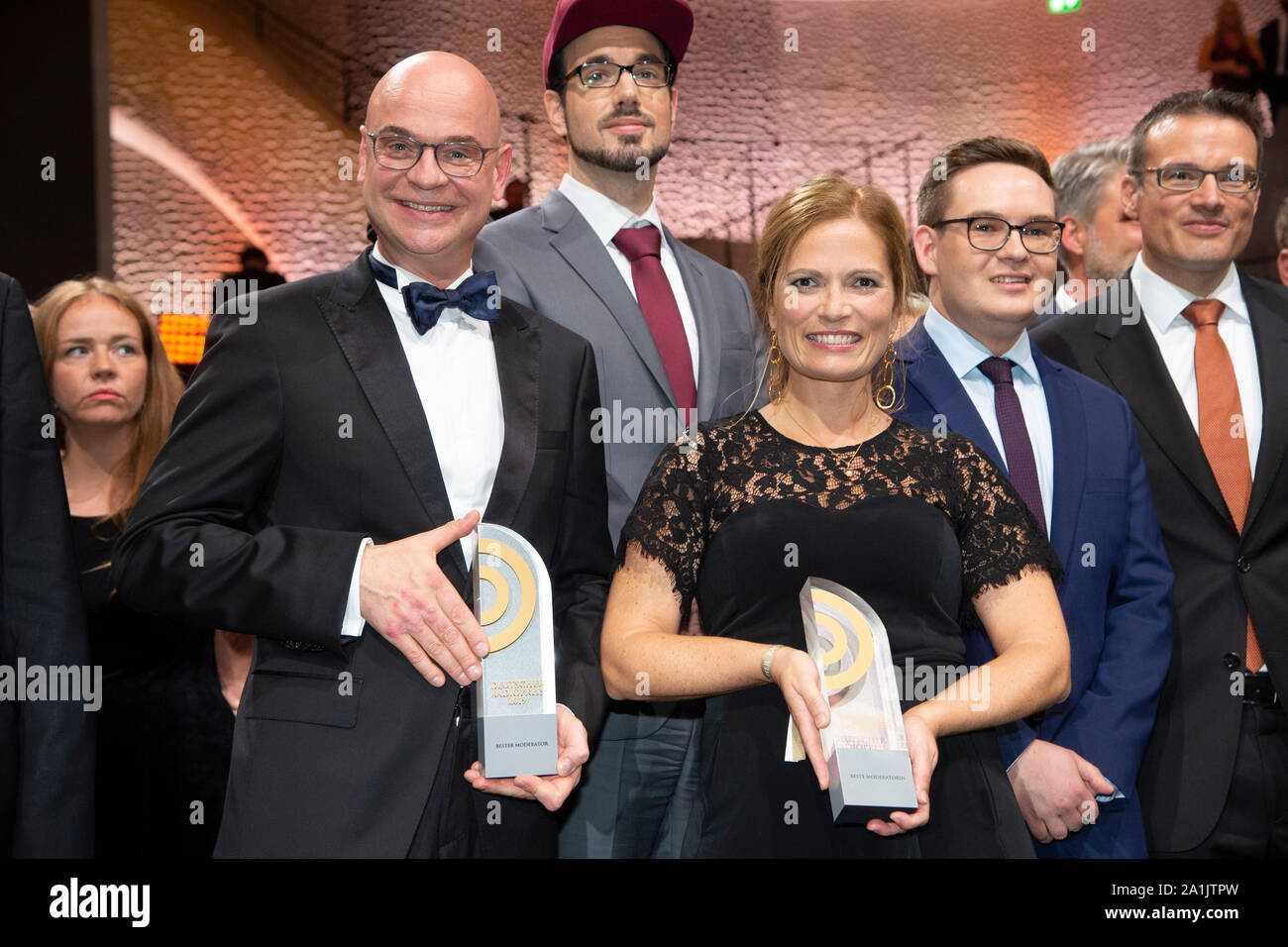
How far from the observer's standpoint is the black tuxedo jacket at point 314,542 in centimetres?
173

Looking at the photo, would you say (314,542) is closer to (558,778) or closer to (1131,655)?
(558,778)

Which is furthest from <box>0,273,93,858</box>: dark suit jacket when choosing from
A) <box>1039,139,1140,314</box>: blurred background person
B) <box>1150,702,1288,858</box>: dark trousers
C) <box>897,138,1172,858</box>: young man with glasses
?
<box>1039,139,1140,314</box>: blurred background person

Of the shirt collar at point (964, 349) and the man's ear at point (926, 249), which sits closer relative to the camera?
the shirt collar at point (964, 349)

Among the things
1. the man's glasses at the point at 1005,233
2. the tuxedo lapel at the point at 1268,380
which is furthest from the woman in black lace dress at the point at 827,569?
the tuxedo lapel at the point at 1268,380

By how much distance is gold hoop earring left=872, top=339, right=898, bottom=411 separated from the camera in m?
2.21

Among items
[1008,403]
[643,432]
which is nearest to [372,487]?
[643,432]

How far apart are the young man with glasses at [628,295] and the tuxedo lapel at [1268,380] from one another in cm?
102

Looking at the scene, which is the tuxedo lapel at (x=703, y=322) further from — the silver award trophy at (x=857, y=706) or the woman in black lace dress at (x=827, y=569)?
the silver award trophy at (x=857, y=706)

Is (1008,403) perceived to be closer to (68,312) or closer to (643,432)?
(643,432)

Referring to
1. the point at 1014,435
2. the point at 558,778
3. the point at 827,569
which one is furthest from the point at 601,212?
the point at 558,778

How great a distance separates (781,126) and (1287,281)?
2209 millimetres

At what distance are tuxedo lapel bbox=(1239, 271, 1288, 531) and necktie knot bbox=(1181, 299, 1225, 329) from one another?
75mm
